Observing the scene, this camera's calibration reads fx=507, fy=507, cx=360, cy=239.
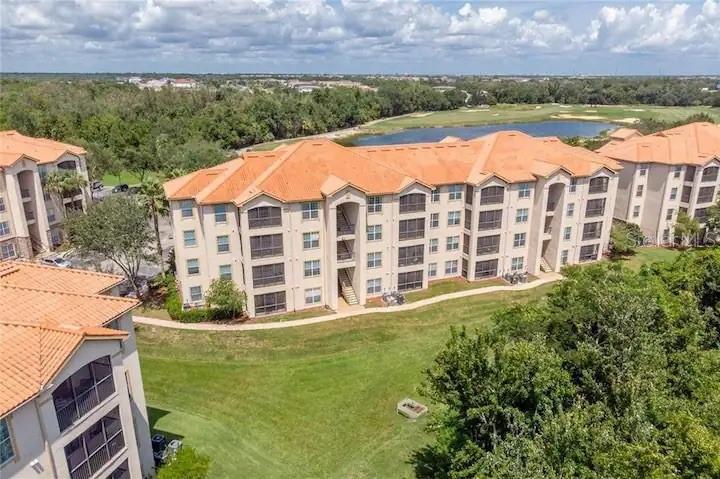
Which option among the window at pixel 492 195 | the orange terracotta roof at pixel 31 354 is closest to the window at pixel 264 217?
the window at pixel 492 195

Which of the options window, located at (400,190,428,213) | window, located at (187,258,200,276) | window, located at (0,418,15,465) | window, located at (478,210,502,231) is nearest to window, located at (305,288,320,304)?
window, located at (187,258,200,276)

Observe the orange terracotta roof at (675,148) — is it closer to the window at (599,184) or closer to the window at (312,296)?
the window at (599,184)

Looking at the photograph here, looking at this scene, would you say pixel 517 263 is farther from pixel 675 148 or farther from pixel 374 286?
pixel 675 148

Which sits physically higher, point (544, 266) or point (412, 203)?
point (412, 203)

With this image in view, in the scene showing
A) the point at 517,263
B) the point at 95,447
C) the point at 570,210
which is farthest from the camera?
the point at 517,263

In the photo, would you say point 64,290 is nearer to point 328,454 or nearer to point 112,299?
point 112,299

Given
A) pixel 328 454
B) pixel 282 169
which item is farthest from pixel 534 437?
pixel 282 169

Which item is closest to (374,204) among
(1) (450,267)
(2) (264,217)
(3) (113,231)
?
(2) (264,217)
